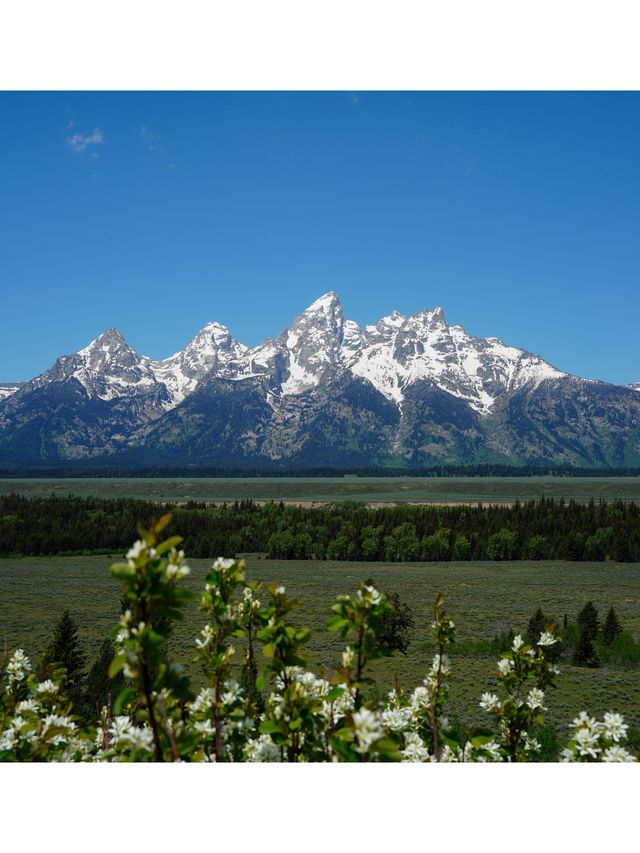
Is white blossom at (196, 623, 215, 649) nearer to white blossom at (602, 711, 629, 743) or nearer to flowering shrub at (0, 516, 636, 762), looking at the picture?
flowering shrub at (0, 516, 636, 762)

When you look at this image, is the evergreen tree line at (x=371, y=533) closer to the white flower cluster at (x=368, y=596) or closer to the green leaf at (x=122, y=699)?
the white flower cluster at (x=368, y=596)

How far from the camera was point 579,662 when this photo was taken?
41.4 m

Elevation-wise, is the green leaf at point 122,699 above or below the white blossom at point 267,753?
above

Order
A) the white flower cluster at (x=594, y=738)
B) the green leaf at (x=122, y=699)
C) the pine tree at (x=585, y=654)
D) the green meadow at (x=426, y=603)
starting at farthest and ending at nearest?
1. the pine tree at (x=585, y=654)
2. the green meadow at (x=426, y=603)
3. the white flower cluster at (x=594, y=738)
4. the green leaf at (x=122, y=699)

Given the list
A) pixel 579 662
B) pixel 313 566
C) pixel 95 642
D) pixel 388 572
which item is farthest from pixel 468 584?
pixel 95 642

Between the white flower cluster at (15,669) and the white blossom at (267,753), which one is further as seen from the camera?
the white flower cluster at (15,669)

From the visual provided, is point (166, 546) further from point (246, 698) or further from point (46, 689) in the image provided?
point (46, 689)

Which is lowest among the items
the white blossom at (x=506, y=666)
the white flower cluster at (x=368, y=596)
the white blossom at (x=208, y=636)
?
the white blossom at (x=506, y=666)

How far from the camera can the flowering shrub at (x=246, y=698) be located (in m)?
3.07

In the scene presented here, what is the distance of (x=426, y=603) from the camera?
6594cm

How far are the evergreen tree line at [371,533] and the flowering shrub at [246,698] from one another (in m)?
109

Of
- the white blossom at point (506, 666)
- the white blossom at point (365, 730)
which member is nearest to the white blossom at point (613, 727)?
the white blossom at point (506, 666)

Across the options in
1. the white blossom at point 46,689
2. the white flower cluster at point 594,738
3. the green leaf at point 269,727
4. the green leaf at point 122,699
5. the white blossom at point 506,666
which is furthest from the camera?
the white blossom at point 506,666

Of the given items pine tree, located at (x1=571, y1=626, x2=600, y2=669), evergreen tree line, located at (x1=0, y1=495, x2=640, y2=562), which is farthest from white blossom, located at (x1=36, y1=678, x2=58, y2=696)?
evergreen tree line, located at (x1=0, y1=495, x2=640, y2=562)
